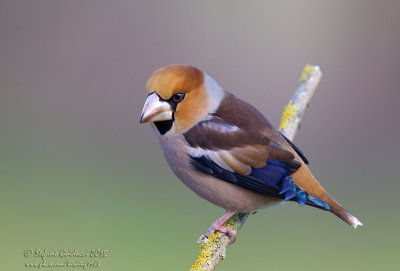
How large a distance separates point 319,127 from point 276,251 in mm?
2625

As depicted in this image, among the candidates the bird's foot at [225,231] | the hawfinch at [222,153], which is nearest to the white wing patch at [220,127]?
the hawfinch at [222,153]

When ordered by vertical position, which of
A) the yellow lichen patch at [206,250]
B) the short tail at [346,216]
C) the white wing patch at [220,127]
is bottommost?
the yellow lichen patch at [206,250]

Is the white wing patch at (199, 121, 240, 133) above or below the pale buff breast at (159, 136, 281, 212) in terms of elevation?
above

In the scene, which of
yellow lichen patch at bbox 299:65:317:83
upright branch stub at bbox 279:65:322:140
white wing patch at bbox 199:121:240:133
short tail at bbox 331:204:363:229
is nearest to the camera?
short tail at bbox 331:204:363:229

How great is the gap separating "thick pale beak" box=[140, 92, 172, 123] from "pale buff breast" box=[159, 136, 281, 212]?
0.67ft

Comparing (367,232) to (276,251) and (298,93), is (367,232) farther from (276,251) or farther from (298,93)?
(298,93)

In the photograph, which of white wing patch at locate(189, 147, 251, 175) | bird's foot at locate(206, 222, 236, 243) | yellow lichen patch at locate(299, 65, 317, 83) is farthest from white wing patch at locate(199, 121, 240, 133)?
yellow lichen patch at locate(299, 65, 317, 83)

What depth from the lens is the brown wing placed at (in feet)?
12.2

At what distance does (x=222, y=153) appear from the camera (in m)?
3.73

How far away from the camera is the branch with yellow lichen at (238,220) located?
3275 mm

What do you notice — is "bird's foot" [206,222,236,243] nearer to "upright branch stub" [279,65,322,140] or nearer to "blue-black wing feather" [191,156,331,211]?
"blue-black wing feather" [191,156,331,211]

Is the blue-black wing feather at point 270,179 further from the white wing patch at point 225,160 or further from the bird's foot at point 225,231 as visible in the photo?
the bird's foot at point 225,231

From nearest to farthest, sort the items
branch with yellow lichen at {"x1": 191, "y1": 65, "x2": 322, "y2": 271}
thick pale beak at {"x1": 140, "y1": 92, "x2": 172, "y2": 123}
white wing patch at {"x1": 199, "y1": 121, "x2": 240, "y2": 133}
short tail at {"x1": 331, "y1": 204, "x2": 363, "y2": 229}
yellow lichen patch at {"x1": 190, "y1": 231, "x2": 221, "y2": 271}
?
yellow lichen patch at {"x1": 190, "y1": 231, "x2": 221, "y2": 271}
branch with yellow lichen at {"x1": 191, "y1": 65, "x2": 322, "y2": 271}
thick pale beak at {"x1": 140, "y1": 92, "x2": 172, "y2": 123}
short tail at {"x1": 331, "y1": 204, "x2": 363, "y2": 229}
white wing patch at {"x1": 199, "y1": 121, "x2": 240, "y2": 133}

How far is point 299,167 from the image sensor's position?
3.73 metres
